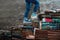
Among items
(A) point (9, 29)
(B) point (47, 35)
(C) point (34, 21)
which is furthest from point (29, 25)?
(B) point (47, 35)

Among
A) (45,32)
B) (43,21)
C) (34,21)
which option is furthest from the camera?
(34,21)

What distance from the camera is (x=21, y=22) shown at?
12.6 ft

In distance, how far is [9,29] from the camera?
3838mm

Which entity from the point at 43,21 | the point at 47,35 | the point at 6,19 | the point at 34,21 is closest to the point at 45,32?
the point at 47,35

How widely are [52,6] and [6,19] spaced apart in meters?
1.15

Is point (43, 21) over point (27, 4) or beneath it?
beneath

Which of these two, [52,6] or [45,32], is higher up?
[52,6]

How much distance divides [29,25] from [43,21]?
19.4 inches

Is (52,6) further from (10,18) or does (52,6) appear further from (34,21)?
(10,18)

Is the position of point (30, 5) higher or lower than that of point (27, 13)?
higher

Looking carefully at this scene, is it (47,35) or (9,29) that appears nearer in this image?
(47,35)

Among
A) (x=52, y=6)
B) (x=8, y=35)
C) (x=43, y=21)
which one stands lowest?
(x=8, y=35)

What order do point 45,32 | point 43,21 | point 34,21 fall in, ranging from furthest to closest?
1. point 34,21
2. point 43,21
3. point 45,32

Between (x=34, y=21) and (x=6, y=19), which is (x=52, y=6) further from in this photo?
(x=6, y=19)
